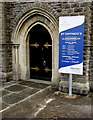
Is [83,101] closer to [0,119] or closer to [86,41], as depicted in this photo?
[86,41]

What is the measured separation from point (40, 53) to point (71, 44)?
210 cm

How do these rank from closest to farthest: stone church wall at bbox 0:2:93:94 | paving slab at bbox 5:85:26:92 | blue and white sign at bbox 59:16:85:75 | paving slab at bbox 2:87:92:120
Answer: paving slab at bbox 2:87:92:120, blue and white sign at bbox 59:16:85:75, stone church wall at bbox 0:2:93:94, paving slab at bbox 5:85:26:92

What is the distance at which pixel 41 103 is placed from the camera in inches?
176

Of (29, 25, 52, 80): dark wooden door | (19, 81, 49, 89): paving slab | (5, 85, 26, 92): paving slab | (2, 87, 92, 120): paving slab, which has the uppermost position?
(29, 25, 52, 80): dark wooden door

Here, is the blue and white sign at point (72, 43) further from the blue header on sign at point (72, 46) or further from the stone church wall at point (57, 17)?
the stone church wall at point (57, 17)

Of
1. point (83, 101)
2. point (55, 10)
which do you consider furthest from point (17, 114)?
point (55, 10)

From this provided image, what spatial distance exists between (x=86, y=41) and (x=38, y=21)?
225 cm

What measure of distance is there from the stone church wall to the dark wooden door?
0.87 meters

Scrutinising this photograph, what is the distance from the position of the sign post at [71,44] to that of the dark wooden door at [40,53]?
4.91 feet

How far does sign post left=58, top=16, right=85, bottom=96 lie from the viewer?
15.9 ft

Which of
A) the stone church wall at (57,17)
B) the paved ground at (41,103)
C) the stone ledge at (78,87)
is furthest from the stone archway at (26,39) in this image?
the paved ground at (41,103)

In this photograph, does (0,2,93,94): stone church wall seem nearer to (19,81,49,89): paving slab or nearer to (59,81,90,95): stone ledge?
→ (59,81,90,95): stone ledge

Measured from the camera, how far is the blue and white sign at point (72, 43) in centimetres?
483

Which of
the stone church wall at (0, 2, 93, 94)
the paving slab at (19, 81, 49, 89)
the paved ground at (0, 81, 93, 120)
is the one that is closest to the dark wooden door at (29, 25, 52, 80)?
the paving slab at (19, 81, 49, 89)
